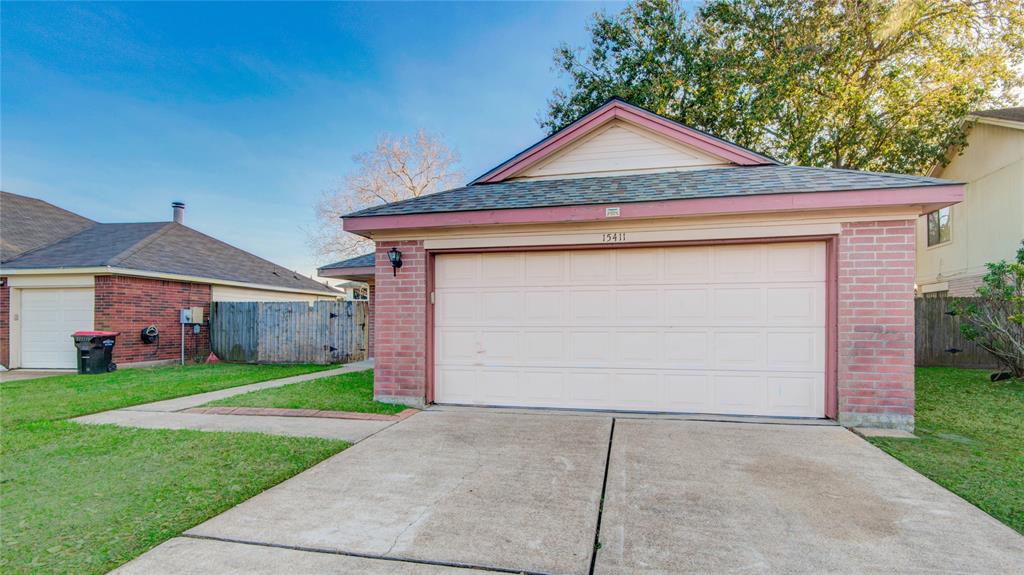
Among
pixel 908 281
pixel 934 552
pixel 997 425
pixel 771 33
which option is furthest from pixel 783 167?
pixel 771 33

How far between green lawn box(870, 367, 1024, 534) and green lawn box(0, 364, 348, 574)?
519 centimetres

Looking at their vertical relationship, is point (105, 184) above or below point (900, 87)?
below

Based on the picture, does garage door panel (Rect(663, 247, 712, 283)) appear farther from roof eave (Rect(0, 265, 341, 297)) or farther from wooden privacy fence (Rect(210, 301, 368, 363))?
roof eave (Rect(0, 265, 341, 297))

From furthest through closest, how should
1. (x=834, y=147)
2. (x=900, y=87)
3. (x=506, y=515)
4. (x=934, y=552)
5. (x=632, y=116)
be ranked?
(x=834, y=147), (x=900, y=87), (x=632, y=116), (x=506, y=515), (x=934, y=552)

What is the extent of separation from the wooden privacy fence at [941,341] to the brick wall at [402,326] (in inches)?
453

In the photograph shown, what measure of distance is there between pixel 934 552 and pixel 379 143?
24.7 meters

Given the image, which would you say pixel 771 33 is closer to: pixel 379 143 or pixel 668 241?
pixel 668 241

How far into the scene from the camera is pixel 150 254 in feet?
38.8

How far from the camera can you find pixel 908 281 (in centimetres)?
481

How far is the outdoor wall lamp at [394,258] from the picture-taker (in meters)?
5.96

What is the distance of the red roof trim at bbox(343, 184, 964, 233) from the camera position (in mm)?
4652

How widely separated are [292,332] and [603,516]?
11086mm

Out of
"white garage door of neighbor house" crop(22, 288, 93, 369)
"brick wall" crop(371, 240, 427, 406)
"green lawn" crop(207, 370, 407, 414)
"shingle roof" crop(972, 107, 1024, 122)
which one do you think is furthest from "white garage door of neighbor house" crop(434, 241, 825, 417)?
"shingle roof" crop(972, 107, 1024, 122)

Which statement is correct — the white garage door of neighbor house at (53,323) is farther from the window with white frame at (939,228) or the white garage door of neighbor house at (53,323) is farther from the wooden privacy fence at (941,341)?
the window with white frame at (939,228)
